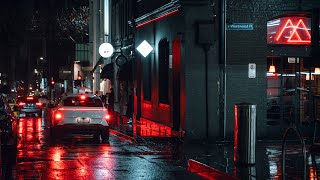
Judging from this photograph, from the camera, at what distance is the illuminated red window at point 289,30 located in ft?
73.9

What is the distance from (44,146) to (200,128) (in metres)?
5.13

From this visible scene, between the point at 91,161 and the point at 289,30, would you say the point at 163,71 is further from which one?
the point at 91,161

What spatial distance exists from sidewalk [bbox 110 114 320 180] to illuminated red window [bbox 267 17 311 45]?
11.7 ft

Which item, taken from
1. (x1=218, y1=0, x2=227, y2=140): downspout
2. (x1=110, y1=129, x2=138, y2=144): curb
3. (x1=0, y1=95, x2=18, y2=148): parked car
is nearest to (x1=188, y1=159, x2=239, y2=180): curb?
(x1=0, y1=95, x2=18, y2=148): parked car

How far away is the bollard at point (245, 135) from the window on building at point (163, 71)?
12557 mm

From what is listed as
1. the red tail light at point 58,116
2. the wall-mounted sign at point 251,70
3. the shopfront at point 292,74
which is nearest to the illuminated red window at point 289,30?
the shopfront at point 292,74

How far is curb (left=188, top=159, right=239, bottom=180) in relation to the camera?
44.6 feet

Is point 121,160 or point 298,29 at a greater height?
point 298,29

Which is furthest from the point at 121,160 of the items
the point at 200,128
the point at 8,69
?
the point at 8,69

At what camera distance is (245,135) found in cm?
1491

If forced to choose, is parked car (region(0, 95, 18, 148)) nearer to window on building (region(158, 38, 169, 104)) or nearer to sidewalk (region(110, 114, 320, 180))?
sidewalk (region(110, 114, 320, 180))

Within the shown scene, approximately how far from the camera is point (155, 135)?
23.7 metres

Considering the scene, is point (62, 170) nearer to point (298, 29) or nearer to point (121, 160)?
point (121, 160)

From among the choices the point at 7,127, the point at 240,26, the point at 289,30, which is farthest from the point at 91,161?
the point at 289,30
